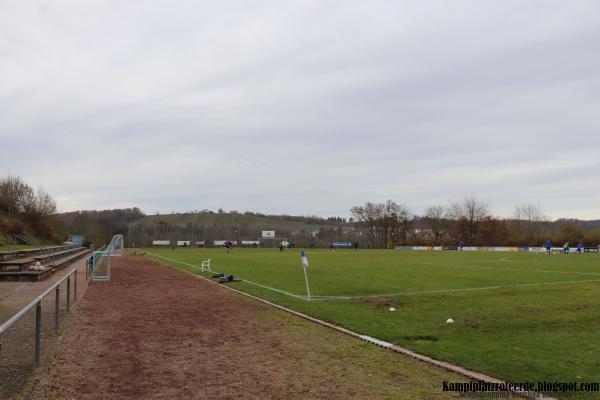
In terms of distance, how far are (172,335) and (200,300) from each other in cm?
554

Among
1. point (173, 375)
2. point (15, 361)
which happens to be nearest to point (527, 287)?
point (173, 375)

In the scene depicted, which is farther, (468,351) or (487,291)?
(487,291)

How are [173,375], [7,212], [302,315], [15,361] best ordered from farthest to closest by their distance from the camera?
1. [7,212]
2. [302,315]
3. [15,361]
4. [173,375]

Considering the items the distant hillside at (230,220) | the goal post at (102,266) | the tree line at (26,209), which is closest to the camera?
the goal post at (102,266)

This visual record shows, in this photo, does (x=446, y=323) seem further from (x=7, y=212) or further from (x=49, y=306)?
(x=7, y=212)

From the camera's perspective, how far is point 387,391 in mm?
5633

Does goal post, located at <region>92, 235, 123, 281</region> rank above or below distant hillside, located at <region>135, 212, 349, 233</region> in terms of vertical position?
below

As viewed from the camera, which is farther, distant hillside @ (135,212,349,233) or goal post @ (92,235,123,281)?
distant hillside @ (135,212,349,233)

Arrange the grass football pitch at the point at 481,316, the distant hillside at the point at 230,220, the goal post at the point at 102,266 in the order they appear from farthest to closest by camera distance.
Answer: the distant hillside at the point at 230,220 → the goal post at the point at 102,266 → the grass football pitch at the point at 481,316

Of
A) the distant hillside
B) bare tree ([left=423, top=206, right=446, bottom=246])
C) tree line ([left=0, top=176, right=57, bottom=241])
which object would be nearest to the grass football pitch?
tree line ([left=0, top=176, right=57, bottom=241])

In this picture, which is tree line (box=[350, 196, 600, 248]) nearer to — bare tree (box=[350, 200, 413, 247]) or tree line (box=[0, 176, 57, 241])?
bare tree (box=[350, 200, 413, 247])

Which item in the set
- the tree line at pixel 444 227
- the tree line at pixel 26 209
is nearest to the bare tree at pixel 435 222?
the tree line at pixel 444 227

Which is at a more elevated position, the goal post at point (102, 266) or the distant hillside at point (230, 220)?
the distant hillside at point (230, 220)

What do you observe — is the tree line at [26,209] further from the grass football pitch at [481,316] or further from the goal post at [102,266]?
the grass football pitch at [481,316]
